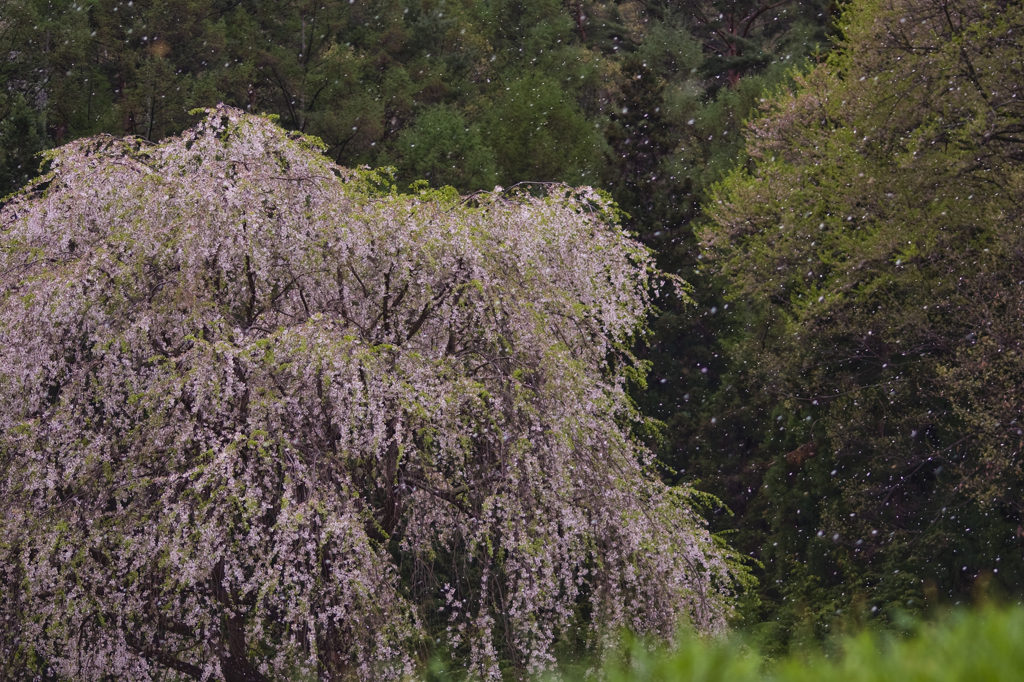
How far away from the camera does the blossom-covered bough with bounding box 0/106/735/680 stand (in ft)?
22.9

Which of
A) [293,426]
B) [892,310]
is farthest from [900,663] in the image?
[892,310]

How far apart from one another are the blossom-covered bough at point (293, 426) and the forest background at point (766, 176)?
151 centimetres

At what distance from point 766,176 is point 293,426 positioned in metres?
17.0

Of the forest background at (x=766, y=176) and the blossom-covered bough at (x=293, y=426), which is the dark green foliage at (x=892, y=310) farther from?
the blossom-covered bough at (x=293, y=426)

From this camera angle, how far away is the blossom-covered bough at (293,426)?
6.96m

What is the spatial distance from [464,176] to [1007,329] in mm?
14716

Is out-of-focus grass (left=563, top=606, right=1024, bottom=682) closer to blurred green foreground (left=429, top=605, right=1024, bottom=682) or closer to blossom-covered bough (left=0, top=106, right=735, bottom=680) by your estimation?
blurred green foreground (left=429, top=605, right=1024, bottom=682)

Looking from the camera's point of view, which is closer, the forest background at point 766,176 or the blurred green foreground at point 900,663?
the blurred green foreground at point 900,663

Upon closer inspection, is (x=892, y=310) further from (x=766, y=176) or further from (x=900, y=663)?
(x=900, y=663)

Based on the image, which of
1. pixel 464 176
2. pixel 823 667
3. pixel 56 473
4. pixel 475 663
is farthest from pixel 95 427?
pixel 464 176

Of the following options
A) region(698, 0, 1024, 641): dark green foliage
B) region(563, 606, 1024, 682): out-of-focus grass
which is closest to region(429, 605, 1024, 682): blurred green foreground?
region(563, 606, 1024, 682): out-of-focus grass

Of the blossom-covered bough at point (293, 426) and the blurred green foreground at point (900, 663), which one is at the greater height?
the blurred green foreground at point (900, 663)

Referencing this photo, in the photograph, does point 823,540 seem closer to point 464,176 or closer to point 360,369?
point 464,176

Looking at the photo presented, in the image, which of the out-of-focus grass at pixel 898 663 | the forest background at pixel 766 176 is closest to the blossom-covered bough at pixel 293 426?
the forest background at pixel 766 176
